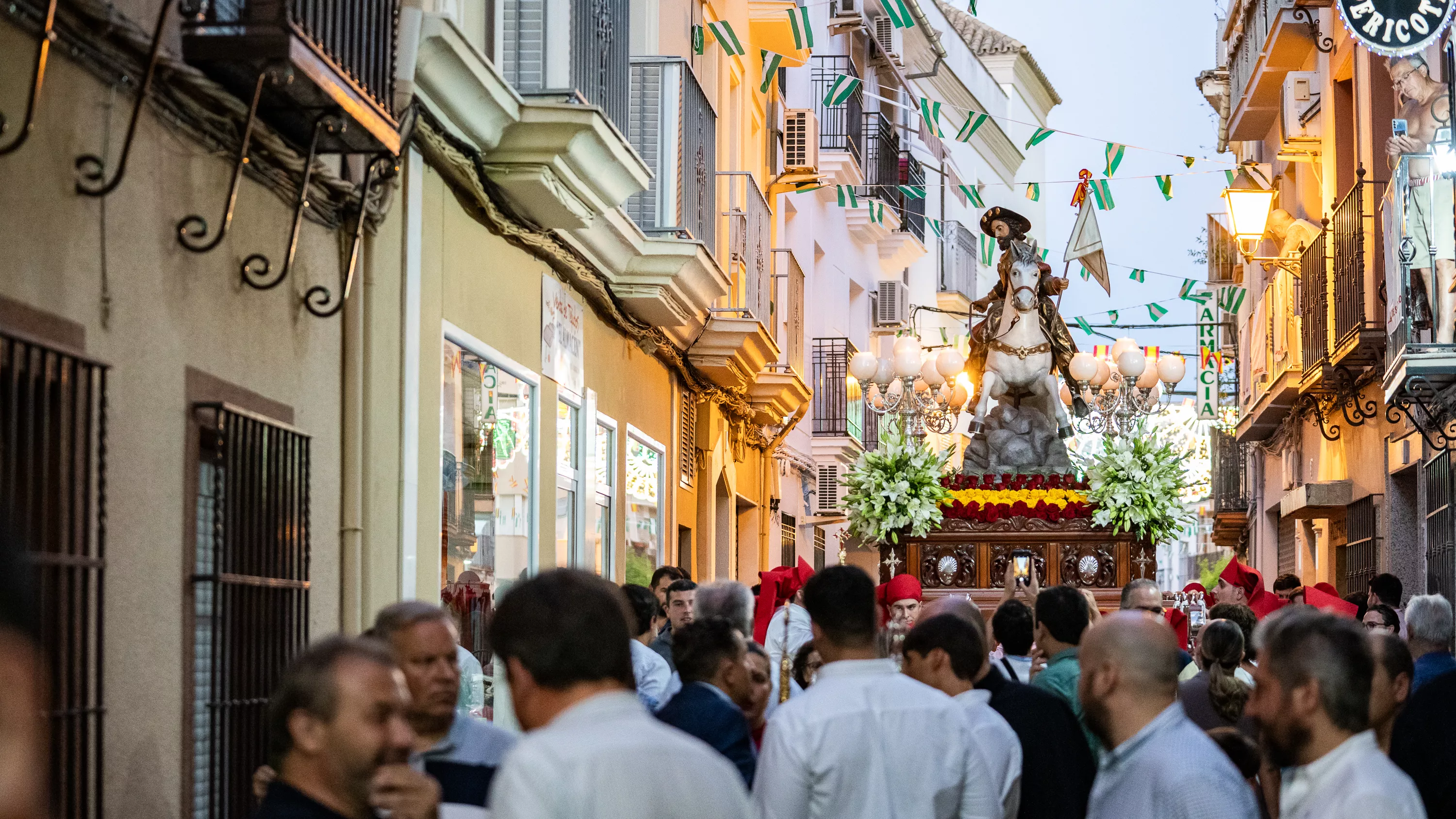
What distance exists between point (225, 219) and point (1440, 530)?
459 inches

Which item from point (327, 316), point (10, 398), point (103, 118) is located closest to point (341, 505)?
point (327, 316)

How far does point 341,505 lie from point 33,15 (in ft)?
11.0

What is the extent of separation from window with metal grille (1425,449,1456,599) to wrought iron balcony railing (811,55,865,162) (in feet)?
35.9

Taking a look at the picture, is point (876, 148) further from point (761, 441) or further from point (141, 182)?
point (141, 182)

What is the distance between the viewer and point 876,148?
28.0m

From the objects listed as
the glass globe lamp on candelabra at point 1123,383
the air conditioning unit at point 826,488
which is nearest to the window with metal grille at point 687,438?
the glass globe lamp on candelabra at point 1123,383

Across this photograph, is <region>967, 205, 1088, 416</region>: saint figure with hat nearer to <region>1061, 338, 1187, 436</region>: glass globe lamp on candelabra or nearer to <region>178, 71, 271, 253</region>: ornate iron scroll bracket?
<region>1061, 338, 1187, 436</region>: glass globe lamp on candelabra

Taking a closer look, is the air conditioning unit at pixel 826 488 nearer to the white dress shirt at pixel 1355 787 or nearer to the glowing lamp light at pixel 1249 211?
the glowing lamp light at pixel 1249 211

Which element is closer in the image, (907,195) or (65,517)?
(65,517)

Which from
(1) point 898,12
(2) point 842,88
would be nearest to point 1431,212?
(1) point 898,12

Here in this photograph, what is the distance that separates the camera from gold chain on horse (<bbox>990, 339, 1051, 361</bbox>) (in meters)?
14.2

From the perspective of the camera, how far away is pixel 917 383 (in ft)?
58.0

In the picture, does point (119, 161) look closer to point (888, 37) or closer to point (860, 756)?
point (860, 756)

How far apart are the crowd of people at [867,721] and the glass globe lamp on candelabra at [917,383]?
8.07m
